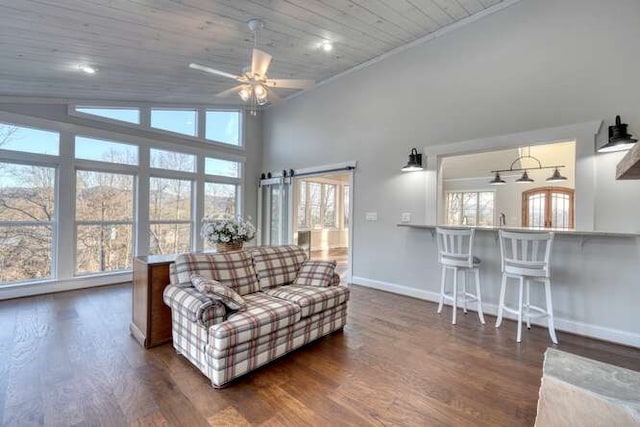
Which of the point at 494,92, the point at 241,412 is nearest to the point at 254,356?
the point at 241,412

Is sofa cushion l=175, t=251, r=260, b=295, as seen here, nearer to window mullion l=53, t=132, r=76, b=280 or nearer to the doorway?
window mullion l=53, t=132, r=76, b=280

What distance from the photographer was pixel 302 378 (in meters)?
2.33

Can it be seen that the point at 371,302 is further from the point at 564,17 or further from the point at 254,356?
the point at 564,17

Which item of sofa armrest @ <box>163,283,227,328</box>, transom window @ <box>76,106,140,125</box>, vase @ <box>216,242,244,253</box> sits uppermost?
transom window @ <box>76,106,140,125</box>

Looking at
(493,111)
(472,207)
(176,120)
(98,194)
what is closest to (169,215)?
(98,194)

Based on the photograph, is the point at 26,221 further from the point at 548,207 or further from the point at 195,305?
the point at 548,207

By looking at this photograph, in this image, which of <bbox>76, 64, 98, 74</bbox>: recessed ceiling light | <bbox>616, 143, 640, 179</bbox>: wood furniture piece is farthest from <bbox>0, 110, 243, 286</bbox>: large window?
<bbox>616, 143, 640, 179</bbox>: wood furniture piece

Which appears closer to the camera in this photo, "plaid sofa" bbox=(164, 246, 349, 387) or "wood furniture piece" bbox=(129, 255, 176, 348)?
"plaid sofa" bbox=(164, 246, 349, 387)

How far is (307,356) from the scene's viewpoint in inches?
106

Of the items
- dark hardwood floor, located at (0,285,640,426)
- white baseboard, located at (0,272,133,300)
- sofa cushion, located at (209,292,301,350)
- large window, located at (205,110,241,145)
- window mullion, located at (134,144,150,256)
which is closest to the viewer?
dark hardwood floor, located at (0,285,640,426)

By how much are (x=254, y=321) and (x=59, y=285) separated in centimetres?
429

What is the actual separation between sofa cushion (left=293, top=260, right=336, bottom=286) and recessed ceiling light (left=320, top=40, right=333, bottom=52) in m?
3.13

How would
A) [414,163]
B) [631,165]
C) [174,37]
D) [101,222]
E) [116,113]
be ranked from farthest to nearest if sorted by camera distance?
[116,113] → [101,222] → [414,163] → [174,37] → [631,165]

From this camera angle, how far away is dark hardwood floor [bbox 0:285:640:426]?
1.90 metres
